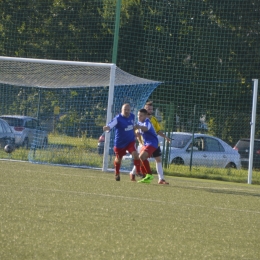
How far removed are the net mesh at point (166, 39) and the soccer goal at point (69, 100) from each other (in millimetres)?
3747

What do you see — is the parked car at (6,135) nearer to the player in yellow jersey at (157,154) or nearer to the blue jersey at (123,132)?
the player in yellow jersey at (157,154)

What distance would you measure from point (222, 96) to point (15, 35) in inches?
289

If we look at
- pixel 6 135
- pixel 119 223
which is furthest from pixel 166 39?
pixel 119 223

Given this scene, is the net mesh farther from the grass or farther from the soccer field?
the soccer field

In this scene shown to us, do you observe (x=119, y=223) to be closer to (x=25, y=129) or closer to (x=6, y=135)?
(x=25, y=129)

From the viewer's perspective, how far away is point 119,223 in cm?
804

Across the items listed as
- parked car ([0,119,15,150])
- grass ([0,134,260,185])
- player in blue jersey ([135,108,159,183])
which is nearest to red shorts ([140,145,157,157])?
player in blue jersey ([135,108,159,183])

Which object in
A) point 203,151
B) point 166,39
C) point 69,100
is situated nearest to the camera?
point 69,100

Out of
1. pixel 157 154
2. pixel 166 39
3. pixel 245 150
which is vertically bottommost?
pixel 157 154

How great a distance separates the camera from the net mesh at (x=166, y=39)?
79.9 feet

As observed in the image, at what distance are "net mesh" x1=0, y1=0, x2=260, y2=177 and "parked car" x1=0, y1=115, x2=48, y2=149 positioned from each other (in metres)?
4.51

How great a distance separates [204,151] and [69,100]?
4.48 meters

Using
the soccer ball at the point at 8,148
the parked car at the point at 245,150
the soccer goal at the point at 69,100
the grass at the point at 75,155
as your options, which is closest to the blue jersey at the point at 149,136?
the soccer goal at the point at 69,100

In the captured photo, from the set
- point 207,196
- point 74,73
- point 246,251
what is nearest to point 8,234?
point 246,251
